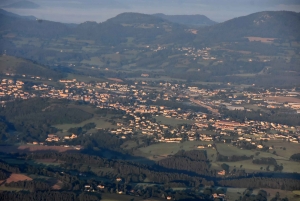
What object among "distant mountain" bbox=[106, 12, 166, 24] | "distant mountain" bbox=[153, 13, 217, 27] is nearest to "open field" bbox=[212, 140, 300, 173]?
"distant mountain" bbox=[106, 12, 166, 24]

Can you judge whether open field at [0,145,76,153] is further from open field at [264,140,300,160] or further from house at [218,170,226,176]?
open field at [264,140,300,160]

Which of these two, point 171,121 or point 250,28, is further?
point 250,28

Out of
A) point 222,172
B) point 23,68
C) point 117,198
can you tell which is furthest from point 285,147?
point 23,68

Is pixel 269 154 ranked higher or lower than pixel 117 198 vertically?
lower

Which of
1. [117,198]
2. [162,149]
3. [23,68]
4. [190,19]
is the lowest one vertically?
[162,149]

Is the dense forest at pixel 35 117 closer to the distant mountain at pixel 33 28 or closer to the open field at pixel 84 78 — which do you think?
the open field at pixel 84 78

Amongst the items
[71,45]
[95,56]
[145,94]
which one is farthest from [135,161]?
[71,45]

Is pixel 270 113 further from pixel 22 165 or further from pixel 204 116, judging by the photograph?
pixel 22 165

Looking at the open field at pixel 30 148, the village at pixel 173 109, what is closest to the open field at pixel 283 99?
the village at pixel 173 109

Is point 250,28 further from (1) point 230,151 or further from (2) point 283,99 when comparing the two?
(1) point 230,151
